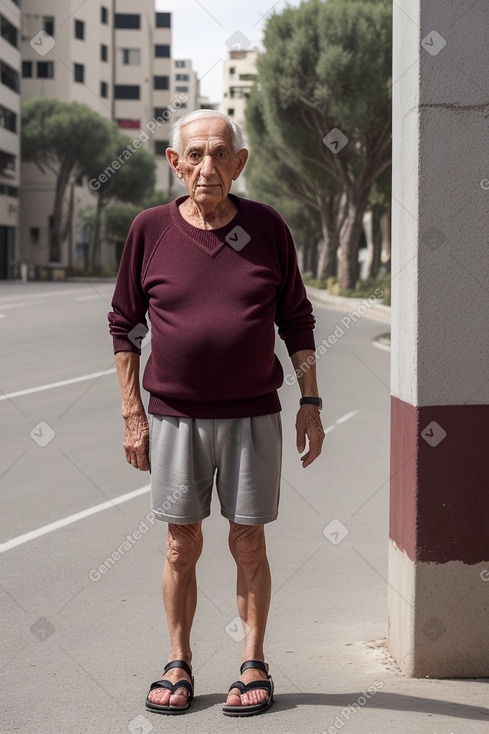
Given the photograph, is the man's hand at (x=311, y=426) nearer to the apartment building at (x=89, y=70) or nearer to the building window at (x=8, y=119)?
the apartment building at (x=89, y=70)

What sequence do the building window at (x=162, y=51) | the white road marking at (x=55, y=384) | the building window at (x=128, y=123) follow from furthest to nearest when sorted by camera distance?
the building window at (x=162, y=51) → the building window at (x=128, y=123) → the white road marking at (x=55, y=384)

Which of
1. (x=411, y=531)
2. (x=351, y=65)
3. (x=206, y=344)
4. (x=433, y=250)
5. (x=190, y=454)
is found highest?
(x=351, y=65)

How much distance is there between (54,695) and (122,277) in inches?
58.9

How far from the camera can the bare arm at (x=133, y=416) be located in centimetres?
411

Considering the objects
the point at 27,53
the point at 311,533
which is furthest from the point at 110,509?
the point at 27,53

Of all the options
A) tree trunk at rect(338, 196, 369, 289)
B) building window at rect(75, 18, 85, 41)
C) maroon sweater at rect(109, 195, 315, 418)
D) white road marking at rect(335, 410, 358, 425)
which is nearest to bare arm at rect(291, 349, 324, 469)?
maroon sweater at rect(109, 195, 315, 418)

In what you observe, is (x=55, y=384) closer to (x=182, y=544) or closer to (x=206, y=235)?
(x=182, y=544)

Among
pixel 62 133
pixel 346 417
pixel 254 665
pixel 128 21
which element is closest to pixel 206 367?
pixel 254 665

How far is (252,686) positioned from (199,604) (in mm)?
1430

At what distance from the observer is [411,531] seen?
425 centimetres

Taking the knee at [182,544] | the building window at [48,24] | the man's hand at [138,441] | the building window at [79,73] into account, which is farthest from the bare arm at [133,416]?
the building window at [79,73]

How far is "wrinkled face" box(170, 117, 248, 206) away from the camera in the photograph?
12.7 feet

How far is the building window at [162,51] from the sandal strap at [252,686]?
389ft

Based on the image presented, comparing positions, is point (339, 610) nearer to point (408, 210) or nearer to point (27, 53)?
point (408, 210)
